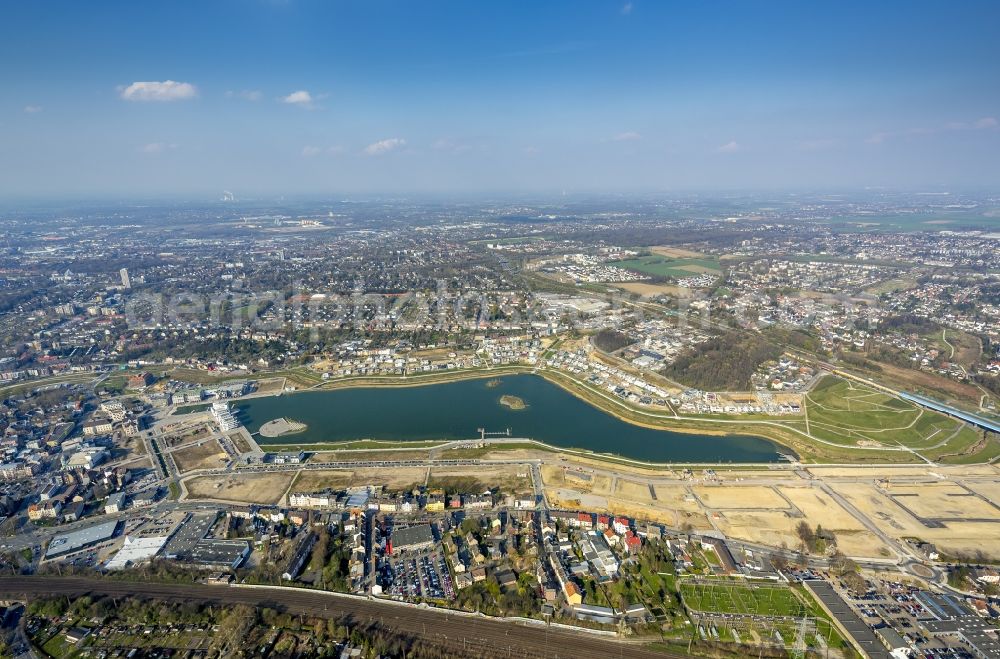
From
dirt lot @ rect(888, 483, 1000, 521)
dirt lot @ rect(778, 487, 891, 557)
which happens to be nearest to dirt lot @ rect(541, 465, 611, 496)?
dirt lot @ rect(778, 487, 891, 557)

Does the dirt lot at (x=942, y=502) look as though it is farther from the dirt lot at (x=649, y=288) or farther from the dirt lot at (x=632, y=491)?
the dirt lot at (x=649, y=288)

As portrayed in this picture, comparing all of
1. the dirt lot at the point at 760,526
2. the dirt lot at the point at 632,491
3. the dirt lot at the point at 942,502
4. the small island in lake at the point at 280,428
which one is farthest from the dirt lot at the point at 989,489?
the small island in lake at the point at 280,428

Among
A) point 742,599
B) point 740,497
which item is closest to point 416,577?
point 742,599

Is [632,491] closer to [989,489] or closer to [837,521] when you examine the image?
[837,521]

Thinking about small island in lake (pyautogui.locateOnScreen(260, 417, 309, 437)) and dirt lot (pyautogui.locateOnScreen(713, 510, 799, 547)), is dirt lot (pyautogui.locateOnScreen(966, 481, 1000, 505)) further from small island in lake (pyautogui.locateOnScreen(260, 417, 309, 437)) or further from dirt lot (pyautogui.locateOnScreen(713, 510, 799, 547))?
small island in lake (pyautogui.locateOnScreen(260, 417, 309, 437))

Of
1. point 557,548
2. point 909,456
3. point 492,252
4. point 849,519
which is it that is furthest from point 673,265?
point 557,548
